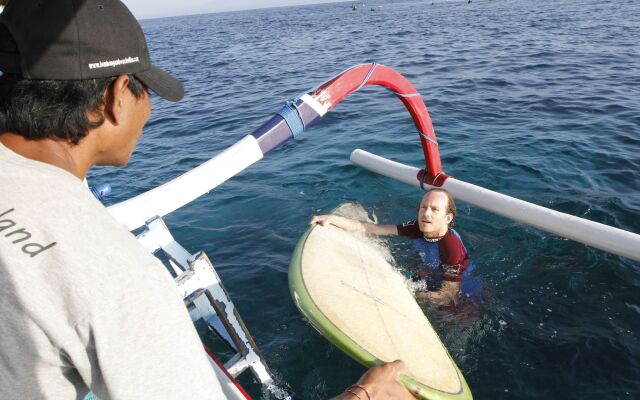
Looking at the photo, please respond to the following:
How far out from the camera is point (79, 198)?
1110 millimetres

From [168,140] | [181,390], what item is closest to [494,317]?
[181,390]

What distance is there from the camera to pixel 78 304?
3.24 ft

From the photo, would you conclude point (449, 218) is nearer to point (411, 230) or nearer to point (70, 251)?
point (411, 230)

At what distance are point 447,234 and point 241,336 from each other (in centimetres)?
252

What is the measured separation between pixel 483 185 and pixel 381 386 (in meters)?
5.11

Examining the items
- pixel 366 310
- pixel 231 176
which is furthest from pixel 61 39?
pixel 231 176

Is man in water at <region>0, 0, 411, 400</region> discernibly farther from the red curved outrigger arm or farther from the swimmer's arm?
the swimmer's arm

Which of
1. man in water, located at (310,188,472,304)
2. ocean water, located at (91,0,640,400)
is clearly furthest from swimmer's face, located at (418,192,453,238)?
ocean water, located at (91,0,640,400)

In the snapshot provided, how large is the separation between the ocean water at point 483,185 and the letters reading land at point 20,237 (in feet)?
9.54

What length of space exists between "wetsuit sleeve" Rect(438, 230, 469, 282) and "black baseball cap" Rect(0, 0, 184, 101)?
12.5ft

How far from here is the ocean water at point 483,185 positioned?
390 cm

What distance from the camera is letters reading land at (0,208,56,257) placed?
3.27 feet

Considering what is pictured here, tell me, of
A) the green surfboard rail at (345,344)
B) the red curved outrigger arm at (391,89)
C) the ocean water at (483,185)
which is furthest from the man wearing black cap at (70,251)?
the red curved outrigger arm at (391,89)

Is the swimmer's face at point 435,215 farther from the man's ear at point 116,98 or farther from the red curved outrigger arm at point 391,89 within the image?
the man's ear at point 116,98
